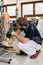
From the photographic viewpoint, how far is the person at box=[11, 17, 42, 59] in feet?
10.6

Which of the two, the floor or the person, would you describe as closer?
the floor

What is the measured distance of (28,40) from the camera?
3275mm

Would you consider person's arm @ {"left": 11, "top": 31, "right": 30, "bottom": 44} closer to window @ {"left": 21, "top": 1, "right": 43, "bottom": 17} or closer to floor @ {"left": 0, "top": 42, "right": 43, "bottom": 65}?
floor @ {"left": 0, "top": 42, "right": 43, "bottom": 65}

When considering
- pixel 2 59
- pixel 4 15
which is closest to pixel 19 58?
pixel 2 59

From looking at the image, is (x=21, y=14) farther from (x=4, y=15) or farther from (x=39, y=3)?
(x=4, y=15)

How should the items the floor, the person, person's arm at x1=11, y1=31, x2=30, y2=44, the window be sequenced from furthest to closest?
the window < the person < person's arm at x1=11, y1=31, x2=30, y2=44 < the floor

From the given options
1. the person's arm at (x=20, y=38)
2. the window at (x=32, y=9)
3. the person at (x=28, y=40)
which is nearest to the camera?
the person's arm at (x=20, y=38)

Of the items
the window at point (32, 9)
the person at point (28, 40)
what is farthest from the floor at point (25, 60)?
the window at point (32, 9)

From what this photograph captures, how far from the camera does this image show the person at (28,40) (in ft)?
10.6

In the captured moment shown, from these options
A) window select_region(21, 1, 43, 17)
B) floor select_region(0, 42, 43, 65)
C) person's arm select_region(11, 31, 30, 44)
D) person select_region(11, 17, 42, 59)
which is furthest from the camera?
window select_region(21, 1, 43, 17)

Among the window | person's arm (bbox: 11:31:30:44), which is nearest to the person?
person's arm (bbox: 11:31:30:44)

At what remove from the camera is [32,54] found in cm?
327

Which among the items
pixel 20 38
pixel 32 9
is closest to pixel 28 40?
pixel 20 38

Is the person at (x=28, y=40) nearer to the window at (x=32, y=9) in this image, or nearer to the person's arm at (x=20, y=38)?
the person's arm at (x=20, y=38)
